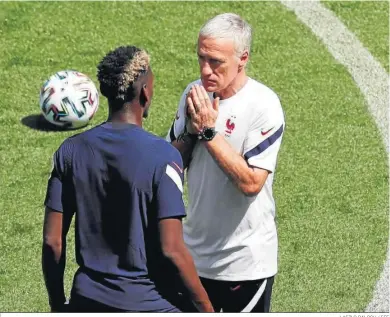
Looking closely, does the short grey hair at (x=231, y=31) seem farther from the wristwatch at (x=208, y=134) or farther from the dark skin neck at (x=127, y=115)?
the dark skin neck at (x=127, y=115)

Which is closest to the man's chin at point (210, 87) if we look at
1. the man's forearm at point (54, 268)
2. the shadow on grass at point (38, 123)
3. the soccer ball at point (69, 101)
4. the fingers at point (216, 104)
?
the fingers at point (216, 104)

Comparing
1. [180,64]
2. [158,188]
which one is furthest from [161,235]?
[180,64]

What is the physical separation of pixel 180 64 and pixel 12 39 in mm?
2090

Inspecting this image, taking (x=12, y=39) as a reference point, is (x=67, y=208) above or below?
above

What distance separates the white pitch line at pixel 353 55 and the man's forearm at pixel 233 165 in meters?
5.25

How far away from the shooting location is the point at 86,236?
5043 mm

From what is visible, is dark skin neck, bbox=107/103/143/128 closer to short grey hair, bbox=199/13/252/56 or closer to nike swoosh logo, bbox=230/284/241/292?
short grey hair, bbox=199/13/252/56

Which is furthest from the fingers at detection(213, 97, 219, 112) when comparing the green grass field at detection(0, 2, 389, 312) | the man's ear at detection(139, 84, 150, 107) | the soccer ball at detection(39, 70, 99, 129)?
the soccer ball at detection(39, 70, 99, 129)

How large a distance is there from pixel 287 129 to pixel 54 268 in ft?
19.5

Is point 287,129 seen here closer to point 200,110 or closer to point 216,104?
point 216,104

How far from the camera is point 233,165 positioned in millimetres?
5602

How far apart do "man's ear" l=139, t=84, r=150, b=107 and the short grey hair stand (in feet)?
2.50

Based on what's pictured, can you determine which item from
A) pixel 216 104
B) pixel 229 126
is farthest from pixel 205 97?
pixel 229 126
